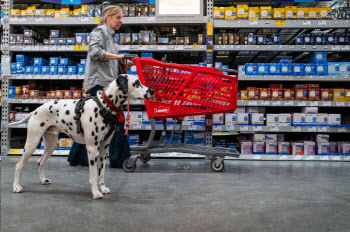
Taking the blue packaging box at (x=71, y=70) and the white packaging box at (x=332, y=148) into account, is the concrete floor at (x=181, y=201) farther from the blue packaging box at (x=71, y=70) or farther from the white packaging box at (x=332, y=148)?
the blue packaging box at (x=71, y=70)

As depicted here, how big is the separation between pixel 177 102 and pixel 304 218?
1.80 meters

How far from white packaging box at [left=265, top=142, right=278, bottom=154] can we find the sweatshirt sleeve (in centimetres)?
294

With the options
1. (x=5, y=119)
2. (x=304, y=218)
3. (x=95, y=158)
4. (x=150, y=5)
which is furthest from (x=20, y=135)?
(x=304, y=218)

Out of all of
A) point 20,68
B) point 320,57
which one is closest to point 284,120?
point 320,57

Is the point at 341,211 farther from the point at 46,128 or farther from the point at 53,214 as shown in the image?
the point at 46,128

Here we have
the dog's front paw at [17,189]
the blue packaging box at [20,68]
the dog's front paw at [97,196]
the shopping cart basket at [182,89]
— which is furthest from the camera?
the blue packaging box at [20,68]

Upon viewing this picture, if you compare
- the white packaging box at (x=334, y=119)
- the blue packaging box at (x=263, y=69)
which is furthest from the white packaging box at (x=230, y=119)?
the white packaging box at (x=334, y=119)

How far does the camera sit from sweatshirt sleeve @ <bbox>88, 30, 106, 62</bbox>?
2676 millimetres

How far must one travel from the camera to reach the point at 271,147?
445cm

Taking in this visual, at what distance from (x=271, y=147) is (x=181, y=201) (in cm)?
279

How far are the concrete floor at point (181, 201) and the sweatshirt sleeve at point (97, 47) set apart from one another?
123cm

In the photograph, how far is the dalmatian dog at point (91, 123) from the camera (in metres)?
2.16

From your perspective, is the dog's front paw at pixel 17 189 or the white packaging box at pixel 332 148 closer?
the dog's front paw at pixel 17 189

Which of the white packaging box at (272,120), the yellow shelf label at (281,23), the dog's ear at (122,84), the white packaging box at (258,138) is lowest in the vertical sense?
the white packaging box at (258,138)
